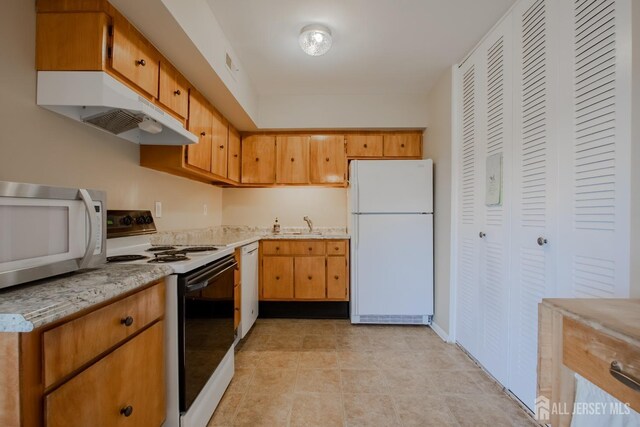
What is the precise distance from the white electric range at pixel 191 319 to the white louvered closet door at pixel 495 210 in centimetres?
173

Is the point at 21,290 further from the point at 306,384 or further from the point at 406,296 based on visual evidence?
the point at 406,296

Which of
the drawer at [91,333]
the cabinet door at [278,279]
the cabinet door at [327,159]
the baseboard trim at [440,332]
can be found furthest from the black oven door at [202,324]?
the baseboard trim at [440,332]

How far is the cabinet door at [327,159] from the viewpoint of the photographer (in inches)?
130

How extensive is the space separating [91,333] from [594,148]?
6.45 ft

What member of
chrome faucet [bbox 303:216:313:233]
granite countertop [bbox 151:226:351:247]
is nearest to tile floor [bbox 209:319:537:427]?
granite countertop [bbox 151:226:351:247]

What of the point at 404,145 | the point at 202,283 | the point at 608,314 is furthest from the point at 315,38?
the point at 608,314

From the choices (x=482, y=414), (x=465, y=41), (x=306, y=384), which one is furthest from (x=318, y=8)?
(x=482, y=414)

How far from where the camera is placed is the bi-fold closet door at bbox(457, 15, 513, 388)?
5.97 ft

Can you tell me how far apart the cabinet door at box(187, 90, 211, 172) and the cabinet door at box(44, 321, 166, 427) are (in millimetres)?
1277

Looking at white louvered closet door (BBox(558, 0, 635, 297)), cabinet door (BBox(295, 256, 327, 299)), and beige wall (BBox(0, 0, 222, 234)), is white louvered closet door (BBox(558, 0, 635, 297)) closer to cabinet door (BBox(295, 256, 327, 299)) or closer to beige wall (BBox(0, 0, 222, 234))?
cabinet door (BBox(295, 256, 327, 299))

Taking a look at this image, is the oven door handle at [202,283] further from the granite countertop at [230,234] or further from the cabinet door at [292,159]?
the cabinet door at [292,159]

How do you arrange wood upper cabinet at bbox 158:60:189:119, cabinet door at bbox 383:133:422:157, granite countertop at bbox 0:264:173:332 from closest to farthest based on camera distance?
granite countertop at bbox 0:264:173:332 → wood upper cabinet at bbox 158:60:189:119 → cabinet door at bbox 383:133:422:157

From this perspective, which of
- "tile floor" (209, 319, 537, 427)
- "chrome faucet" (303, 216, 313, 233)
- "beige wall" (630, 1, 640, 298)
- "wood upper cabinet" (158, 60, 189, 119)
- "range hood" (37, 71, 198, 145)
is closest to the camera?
"beige wall" (630, 1, 640, 298)

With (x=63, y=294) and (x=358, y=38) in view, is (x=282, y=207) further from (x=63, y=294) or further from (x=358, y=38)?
(x=63, y=294)
